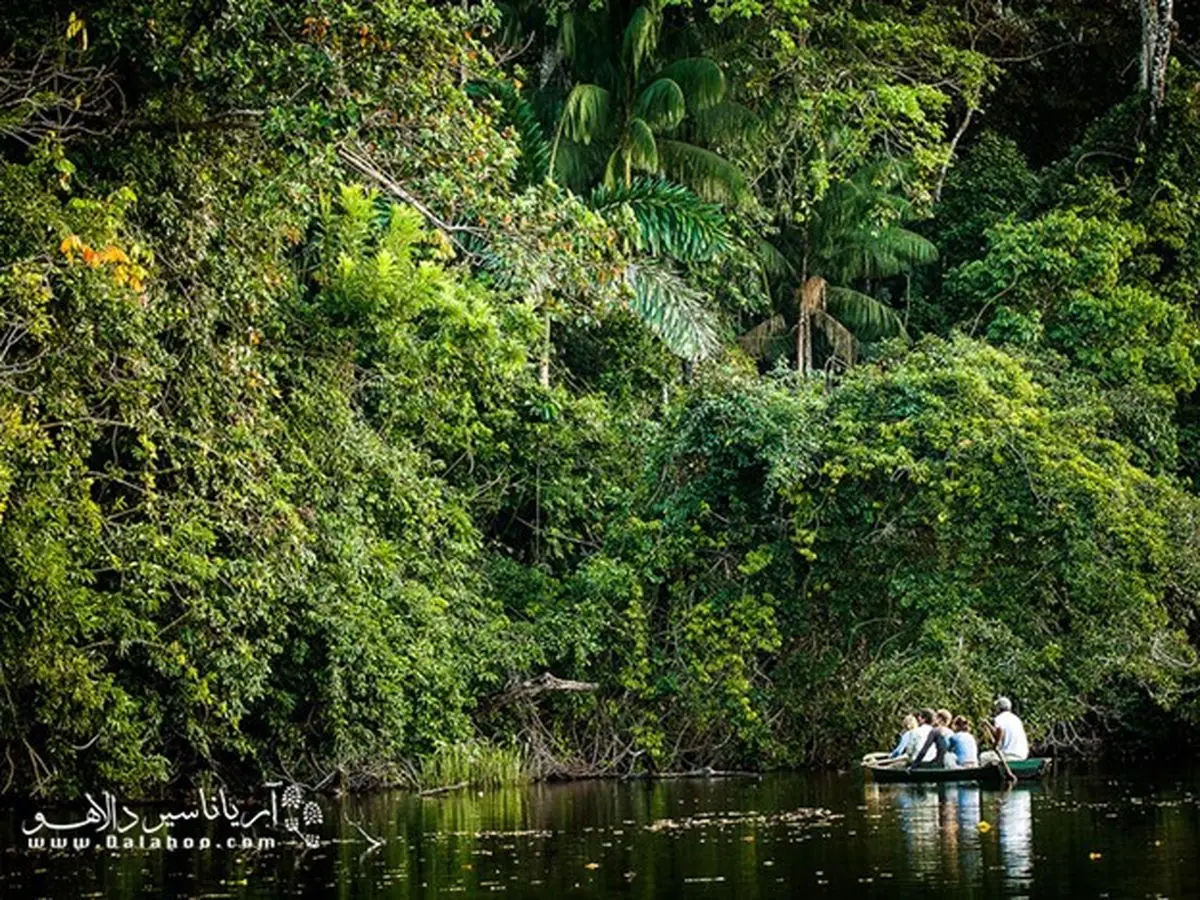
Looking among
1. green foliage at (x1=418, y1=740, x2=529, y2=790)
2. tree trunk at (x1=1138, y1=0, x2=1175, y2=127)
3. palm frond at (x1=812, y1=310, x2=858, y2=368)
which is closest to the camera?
green foliage at (x1=418, y1=740, x2=529, y2=790)

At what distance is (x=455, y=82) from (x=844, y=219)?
51.2 ft

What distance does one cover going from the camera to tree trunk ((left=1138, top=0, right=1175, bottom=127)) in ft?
Result: 99.0

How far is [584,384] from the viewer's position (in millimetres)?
30312

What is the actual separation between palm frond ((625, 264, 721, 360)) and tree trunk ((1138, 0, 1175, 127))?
7.73 meters

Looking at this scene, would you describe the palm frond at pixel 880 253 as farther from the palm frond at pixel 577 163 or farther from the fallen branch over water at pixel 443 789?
the fallen branch over water at pixel 443 789

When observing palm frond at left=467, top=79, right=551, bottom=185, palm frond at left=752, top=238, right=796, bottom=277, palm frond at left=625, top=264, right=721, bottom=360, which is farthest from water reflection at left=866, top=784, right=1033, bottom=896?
palm frond at left=752, top=238, right=796, bottom=277

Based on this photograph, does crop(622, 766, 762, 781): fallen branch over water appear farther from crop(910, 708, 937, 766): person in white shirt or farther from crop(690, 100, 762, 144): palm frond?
crop(690, 100, 762, 144): palm frond

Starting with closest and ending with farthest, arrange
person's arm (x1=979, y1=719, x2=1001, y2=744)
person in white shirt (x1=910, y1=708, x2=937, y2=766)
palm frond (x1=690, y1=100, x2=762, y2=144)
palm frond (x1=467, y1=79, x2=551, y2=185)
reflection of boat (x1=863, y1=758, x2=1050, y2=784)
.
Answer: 1. reflection of boat (x1=863, y1=758, x2=1050, y2=784)
2. person in white shirt (x1=910, y1=708, x2=937, y2=766)
3. person's arm (x1=979, y1=719, x2=1001, y2=744)
4. palm frond (x1=467, y1=79, x2=551, y2=185)
5. palm frond (x1=690, y1=100, x2=762, y2=144)

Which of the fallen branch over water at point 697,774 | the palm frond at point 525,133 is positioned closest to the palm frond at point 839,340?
the palm frond at point 525,133

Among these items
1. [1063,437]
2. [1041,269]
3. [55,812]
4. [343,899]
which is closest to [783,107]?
[1041,269]

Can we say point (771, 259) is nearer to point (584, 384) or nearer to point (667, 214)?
point (584, 384)

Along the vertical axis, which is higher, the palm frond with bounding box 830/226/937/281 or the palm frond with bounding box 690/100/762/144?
the palm frond with bounding box 690/100/762/144

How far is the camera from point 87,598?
62.1ft

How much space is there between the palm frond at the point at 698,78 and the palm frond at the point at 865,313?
17.4 ft
